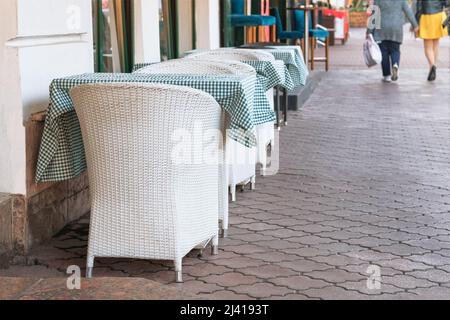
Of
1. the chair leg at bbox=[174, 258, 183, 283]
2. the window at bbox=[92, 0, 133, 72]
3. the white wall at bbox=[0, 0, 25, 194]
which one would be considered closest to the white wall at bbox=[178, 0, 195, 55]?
the window at bbox=[92, 0, 133, 72]

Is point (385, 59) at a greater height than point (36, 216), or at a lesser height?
greater

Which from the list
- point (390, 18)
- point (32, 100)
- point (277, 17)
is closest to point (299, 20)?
point (277, 17)

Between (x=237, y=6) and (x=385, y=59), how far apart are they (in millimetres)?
3348

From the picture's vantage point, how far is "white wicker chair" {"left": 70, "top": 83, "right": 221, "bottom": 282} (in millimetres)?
3922

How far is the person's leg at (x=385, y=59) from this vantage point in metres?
13.4

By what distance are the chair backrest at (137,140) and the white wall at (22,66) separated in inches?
20.9

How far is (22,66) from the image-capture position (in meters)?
4.47

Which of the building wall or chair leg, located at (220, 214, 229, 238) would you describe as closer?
the building wall

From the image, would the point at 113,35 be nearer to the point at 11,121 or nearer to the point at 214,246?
the point at 11,121

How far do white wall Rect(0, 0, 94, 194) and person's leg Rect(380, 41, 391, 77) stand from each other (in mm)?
9109

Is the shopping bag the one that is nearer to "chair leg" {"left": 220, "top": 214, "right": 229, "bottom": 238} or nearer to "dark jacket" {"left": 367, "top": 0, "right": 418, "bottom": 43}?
"dark jacket" {"left": 367, "top": 0, "right": 418, "bottom": 43}
